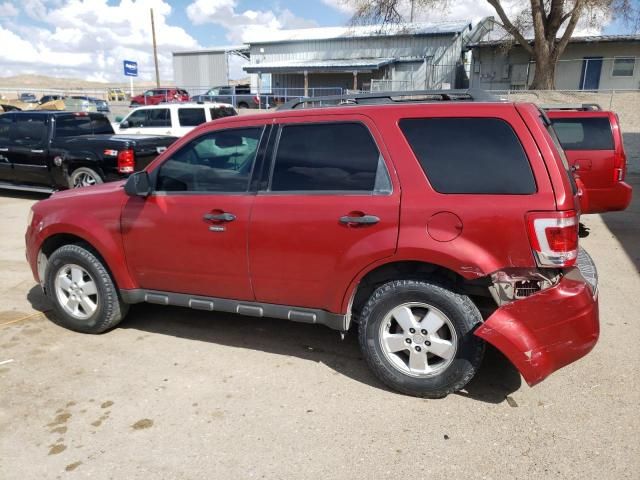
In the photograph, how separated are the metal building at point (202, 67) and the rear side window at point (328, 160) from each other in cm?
5136

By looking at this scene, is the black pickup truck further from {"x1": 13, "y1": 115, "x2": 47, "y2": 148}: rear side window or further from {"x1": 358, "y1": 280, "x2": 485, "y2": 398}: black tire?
{"x1": 358, "y1": 280, "x2": 485, "y2": 398}: black tire

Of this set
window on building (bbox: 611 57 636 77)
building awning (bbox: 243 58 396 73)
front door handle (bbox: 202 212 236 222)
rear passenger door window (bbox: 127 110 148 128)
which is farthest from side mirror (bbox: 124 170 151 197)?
building awning (bbox: 243 58 396 73)

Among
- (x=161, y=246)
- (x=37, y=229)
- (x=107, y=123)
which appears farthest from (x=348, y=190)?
(x=107, y=123)

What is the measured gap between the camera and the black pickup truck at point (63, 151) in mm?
9148

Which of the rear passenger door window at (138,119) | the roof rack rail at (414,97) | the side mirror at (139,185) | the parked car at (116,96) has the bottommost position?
the side mirror at (139,185)

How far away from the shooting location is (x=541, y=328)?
9.85 ft

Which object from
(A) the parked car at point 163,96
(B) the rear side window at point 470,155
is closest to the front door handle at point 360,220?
(B) the rear side window at point 470,155

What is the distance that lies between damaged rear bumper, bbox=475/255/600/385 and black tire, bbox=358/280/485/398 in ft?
0.52

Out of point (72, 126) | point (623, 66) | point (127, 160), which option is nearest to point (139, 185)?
point (127, 160)

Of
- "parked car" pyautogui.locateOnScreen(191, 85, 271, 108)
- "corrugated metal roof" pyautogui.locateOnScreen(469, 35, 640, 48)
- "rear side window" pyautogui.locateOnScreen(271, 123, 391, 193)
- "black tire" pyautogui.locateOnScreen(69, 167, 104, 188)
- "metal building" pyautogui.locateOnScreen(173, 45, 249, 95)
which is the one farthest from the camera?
"metal building" pyautogui.locateOnScreen(173, 45, 249, 95)

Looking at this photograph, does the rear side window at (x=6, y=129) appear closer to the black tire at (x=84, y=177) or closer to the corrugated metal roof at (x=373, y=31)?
the black tire at (x=84, y=177)

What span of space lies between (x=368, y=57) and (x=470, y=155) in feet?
128

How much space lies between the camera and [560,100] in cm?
1820

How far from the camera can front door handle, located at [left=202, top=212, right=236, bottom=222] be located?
12.0 ft
